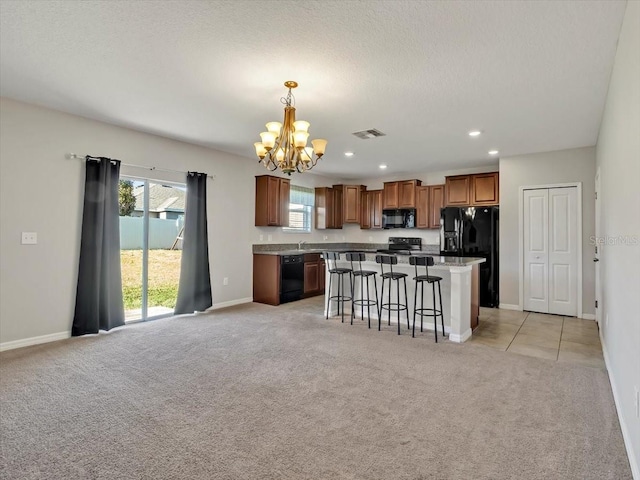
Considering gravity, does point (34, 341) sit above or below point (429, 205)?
below

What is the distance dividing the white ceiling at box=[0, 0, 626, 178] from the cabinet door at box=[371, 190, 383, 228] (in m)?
3.20

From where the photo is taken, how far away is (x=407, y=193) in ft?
23.7

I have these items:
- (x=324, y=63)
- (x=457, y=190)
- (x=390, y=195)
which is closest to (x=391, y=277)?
(x=324, y=63)

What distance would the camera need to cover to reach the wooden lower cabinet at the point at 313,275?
6590 mm

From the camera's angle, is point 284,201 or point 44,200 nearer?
point 44,200

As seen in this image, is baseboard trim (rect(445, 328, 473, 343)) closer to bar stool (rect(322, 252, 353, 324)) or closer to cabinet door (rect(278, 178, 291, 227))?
bar stool (rect(322, 252, 353, 324))

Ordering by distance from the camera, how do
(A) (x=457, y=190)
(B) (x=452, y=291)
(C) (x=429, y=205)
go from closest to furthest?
1. (B) (x=452, y=291)
2. (A) (x=457, y=190)
3. (C) (x=429, y=205)

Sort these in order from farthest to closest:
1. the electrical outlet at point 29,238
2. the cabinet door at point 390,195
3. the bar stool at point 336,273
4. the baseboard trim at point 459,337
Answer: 1. the cabinet door at point 390,195
2. the bar stool at point 336,273
3. the baseboard trim at point 459,337
4. the electrical outlet at point 29,238

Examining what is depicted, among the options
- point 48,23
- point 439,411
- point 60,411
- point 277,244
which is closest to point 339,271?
point 277,244

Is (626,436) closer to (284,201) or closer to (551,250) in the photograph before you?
(551,250)

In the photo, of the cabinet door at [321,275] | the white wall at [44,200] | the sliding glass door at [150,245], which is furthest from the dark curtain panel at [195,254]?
the cabinet door at [321,275]

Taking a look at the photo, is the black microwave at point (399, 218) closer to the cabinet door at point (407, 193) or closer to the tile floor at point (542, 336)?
the cabinet door at point (407, 193)

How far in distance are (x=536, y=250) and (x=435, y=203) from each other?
2020 mm

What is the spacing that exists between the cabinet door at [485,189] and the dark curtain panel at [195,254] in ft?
15.4
